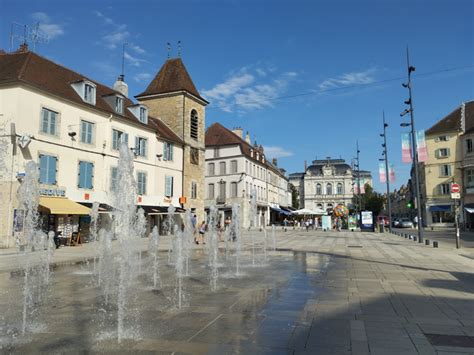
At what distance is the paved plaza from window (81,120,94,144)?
15944 millimetres

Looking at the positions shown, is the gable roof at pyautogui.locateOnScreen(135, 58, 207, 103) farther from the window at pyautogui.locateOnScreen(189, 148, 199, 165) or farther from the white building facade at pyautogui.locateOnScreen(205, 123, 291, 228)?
the white building facade at pyautogui.locateOnScreen(205, 123, 291, 228)

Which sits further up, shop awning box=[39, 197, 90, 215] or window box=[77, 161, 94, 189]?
window box=[77, 161, 94, 189]

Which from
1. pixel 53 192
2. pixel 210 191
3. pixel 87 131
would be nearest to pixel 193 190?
pixel 87 131

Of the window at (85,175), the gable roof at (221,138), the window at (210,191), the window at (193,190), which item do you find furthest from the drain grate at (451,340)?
the window at (210,191)

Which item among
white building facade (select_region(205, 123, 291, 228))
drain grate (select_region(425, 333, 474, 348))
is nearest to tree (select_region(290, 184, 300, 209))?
white building facade (select_region(205, 123, 291, 228))

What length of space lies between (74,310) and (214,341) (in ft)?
10.5

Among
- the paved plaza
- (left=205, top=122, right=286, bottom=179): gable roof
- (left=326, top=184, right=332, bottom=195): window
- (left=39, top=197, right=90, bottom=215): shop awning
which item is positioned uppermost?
(left=205, top=122, right=286, bottom=179): gable roof

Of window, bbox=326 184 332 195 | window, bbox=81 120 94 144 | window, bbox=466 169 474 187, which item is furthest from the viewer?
window, bbox=326 184 332 195

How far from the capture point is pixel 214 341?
206 inches

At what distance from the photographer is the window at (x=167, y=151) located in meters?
35.0

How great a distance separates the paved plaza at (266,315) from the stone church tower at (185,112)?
1078 inches

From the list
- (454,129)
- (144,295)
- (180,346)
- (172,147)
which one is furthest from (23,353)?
(454,129)

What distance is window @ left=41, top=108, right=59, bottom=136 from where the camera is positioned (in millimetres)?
23141

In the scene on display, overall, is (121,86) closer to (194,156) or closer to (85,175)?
(194,156)
